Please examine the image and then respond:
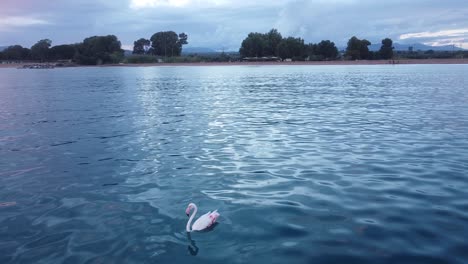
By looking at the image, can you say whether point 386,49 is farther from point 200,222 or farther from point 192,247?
point 192,247

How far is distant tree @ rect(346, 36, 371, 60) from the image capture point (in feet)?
634

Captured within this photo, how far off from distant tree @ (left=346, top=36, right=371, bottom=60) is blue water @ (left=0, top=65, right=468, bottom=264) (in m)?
176

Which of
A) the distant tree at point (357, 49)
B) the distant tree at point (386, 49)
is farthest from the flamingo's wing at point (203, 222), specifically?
the distant tree at point (386, 49)

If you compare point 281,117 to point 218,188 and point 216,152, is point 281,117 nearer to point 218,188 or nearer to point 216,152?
point 216,152

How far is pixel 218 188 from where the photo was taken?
1322cm

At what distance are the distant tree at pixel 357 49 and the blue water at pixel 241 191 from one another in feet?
578

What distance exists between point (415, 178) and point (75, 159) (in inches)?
495

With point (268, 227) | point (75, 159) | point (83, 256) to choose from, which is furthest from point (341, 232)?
point (75, 159)

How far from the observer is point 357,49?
638ft

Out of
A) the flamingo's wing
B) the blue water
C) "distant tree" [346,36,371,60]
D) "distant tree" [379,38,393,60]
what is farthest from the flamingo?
"distant tree" [379,38,393,60]

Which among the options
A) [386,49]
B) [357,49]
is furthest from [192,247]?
[386,49]

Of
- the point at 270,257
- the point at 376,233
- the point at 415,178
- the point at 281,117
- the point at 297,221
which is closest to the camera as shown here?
the point at 270,257

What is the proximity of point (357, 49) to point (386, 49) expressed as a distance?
1251 cm

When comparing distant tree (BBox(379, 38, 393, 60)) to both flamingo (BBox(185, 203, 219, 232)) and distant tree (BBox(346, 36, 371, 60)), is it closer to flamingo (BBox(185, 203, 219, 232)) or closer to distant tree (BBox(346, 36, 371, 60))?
distant tree (BBox(346, 36, 371, 60))
